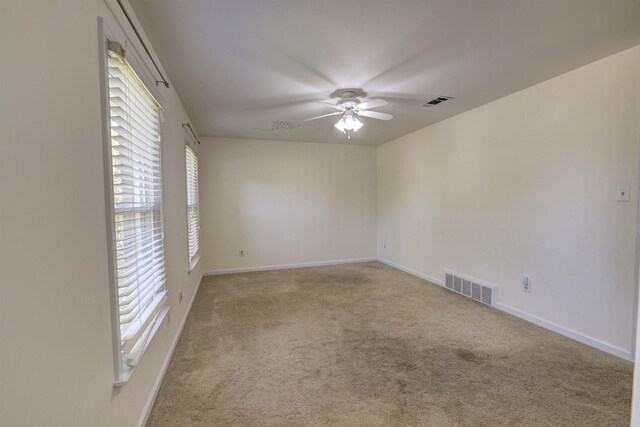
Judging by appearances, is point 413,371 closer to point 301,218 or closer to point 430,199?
point 430,199

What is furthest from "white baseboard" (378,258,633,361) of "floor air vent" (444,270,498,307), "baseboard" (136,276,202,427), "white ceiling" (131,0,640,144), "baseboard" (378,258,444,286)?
"baseboard" (136,276,202,427)

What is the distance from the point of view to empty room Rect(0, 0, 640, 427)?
91cm

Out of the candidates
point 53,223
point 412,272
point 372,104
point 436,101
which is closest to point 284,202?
point 412,272

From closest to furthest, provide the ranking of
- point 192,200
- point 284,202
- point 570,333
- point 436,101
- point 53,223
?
point 53,223 → point 570,333 → point 436,101 → point 192,200 → point 284,202

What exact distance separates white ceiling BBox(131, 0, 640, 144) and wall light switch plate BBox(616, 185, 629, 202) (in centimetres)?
106

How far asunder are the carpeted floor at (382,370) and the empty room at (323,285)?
2 cm

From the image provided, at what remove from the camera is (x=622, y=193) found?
230 centimetres

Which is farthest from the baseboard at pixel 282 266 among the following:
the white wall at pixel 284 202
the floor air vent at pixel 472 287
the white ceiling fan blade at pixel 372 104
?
the white ceiling fan blade at pixel 372 104

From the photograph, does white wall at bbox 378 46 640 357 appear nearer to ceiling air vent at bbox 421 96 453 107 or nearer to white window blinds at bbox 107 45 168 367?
ceiling air vent at bbox 421 96 453 107

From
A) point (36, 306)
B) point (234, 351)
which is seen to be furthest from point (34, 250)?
point (234, 351)

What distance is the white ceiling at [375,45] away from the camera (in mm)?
1715

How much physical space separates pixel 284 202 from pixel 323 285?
1.79m

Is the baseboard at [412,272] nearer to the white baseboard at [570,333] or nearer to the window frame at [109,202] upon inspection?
the white baseboard at [570,333]

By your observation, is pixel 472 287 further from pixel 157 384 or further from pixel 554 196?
pixel 157 384
